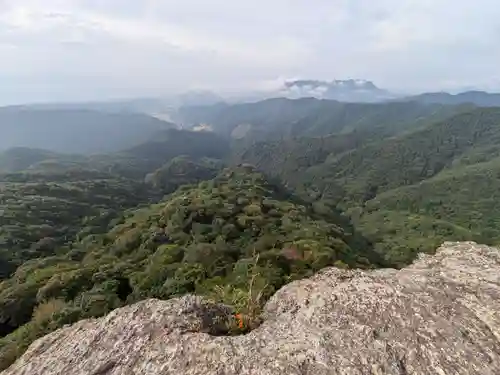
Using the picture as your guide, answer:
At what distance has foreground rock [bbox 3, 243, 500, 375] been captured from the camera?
11484 millimetres

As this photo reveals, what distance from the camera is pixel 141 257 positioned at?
70562mm

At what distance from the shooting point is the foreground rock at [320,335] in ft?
37.7

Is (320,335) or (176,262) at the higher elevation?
(320,335)

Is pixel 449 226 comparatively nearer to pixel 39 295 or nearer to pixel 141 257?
pixel 141 257

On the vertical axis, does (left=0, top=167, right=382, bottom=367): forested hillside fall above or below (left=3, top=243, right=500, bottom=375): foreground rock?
below

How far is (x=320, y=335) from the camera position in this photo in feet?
40.9

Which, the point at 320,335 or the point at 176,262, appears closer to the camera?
the point at 320,335

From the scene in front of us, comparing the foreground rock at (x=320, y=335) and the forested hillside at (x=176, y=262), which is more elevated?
the foreground rock at (x=320, y=335)

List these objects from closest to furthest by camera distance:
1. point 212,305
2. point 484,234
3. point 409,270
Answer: point 212,305 → point 409,270 → point 484,234

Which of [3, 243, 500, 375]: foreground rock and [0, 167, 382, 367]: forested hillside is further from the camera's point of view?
[0, 167, 382, 367]: forested hillside

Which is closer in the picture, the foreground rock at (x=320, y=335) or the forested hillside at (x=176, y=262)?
the foreground rock at (x=320, y=335)

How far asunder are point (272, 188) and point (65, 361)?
5491 inches

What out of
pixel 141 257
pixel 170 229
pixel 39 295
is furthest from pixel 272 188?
pixel 39 295

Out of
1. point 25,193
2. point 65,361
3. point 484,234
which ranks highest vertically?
point 65,361
